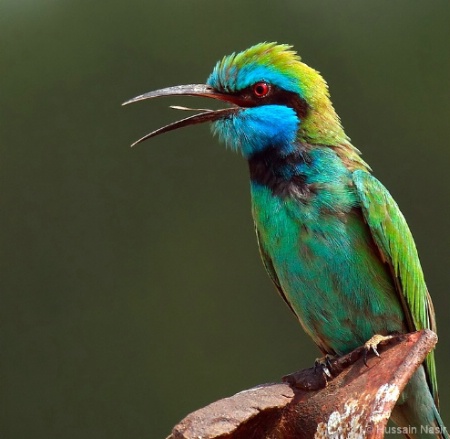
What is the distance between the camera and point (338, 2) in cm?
1474

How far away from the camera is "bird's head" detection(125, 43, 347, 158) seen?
4.69 meters

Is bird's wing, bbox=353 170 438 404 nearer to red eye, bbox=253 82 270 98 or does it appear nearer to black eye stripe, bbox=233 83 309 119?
black eye stripe, bbox=233 83 309 119

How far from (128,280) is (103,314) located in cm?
61

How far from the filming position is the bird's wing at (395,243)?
4477 mm

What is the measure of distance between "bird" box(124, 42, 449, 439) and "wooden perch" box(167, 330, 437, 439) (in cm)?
79

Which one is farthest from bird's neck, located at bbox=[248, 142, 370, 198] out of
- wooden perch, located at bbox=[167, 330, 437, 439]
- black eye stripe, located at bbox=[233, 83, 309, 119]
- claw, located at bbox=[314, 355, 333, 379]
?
wooden perch, located at bbox=[167, 330, 437, 439]

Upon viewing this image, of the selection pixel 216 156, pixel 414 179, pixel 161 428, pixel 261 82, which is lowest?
pixel 161 428

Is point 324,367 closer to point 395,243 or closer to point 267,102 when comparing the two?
point 395,243

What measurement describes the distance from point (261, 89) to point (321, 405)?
1.58m

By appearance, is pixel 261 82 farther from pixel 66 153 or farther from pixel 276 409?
pixel 66 153

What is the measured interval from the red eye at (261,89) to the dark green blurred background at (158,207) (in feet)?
18.8

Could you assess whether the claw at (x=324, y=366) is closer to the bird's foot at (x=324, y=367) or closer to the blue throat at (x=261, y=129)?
the bird's foot at (x=324, y=367)

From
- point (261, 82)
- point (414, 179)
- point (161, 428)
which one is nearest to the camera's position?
point (261, 82)

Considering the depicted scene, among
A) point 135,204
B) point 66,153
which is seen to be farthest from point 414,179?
point 66,153
